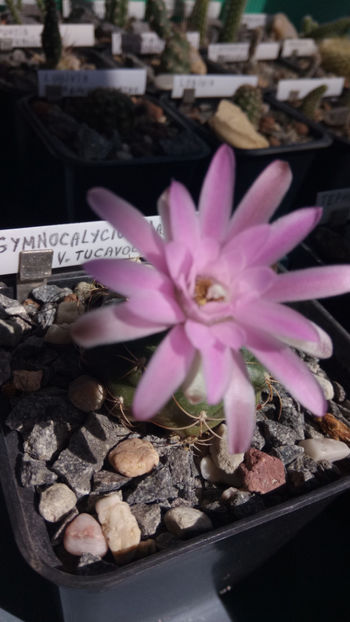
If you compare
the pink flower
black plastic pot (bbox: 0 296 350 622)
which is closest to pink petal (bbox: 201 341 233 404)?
the pink flower

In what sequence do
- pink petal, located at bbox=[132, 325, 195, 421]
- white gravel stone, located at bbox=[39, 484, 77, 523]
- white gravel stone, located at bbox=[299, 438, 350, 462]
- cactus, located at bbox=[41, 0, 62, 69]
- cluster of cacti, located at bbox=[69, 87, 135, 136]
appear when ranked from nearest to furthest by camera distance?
pink petal, located at bbox=[132, 325, 195, 421], white gravel stone, located at bbox=[39, 484, 77, 523], white gravel stone, located at bbox=[299, 438, 350, 462], cluster of cacti, located at bbox=[69, 87, 135, 136], cactus, located at bbox=[41, 0, 62, 69]

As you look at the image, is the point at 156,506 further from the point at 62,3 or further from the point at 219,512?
the point at 62,3

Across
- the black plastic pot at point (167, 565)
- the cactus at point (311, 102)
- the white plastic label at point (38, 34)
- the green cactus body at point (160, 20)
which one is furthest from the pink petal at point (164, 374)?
the green cactus body at point (160, 20)

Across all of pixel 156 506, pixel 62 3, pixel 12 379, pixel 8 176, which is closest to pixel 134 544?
pixel 156 506

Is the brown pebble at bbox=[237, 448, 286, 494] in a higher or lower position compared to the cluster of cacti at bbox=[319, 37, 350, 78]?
lower

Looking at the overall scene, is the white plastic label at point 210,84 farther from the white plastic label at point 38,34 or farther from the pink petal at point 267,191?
the pink petal at point 267,191

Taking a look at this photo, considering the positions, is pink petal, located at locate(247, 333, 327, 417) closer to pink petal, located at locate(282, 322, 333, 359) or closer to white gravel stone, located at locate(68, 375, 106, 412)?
pink petal, located at locate(282, 322, 333, 359)

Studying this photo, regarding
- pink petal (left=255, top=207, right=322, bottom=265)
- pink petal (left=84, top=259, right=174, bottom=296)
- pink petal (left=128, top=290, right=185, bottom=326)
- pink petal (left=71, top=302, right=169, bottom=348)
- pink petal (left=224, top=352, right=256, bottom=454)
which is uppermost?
pink petal (left=255, top=207, right=322, bottom=265)
